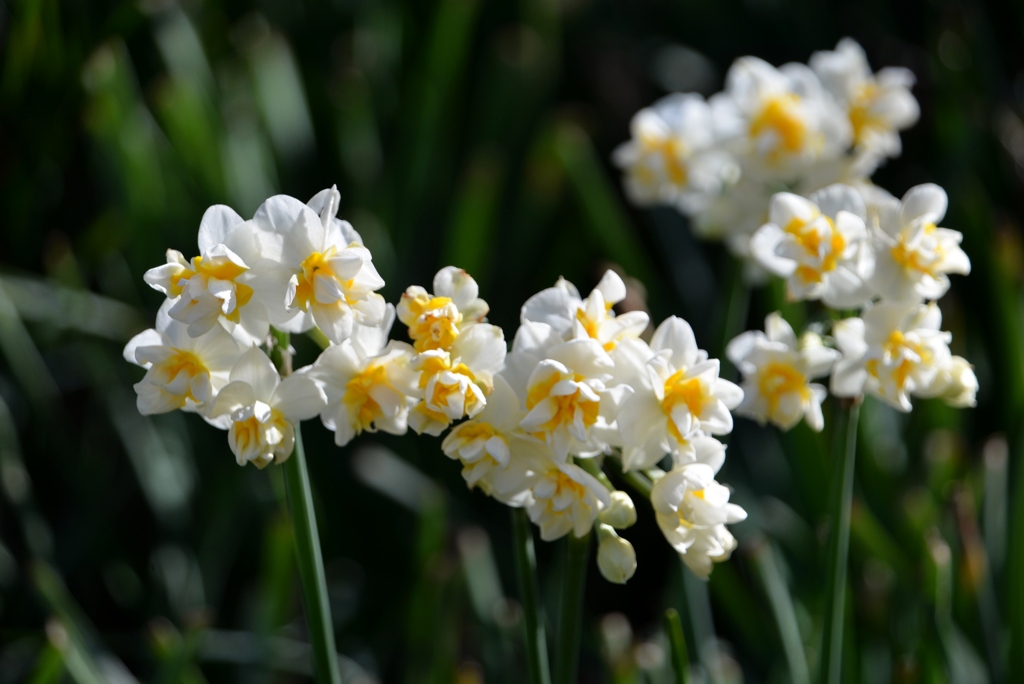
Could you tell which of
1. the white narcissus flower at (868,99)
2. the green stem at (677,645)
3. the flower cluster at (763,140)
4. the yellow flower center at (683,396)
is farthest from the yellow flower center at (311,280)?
the white narcissus flower at (868,99)

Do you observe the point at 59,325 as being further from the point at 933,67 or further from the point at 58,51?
the point at 933,67

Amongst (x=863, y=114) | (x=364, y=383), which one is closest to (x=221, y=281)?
(x=364, y=383)

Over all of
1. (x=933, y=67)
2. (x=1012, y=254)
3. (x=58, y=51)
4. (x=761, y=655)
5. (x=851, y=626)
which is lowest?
(x=761, y=655)

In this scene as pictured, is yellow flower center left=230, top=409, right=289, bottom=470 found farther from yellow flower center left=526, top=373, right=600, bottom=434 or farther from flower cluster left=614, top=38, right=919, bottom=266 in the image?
flower cluster left=614, top=38, right=919, bottom=266

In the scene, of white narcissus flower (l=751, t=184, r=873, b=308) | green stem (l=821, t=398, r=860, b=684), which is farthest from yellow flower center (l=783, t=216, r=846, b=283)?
green stem (l=821, t=398, r=860, b=684)

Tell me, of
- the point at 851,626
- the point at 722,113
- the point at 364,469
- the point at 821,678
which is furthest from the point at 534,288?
the point at 821,678

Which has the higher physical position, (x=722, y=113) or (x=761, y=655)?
(x=722, y=113)

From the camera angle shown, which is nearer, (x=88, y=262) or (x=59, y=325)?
(x=59, y=325)
